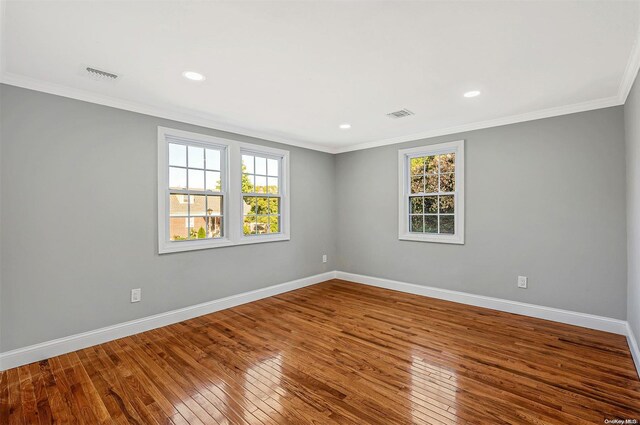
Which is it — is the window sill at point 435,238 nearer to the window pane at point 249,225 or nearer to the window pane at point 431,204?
the window pane at point 431,204

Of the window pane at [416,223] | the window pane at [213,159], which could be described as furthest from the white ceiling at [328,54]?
the window pane at [416,223]

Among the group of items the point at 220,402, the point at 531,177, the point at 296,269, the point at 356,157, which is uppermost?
the point at 356,157

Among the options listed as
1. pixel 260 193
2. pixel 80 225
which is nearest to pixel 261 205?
pixel 260 193

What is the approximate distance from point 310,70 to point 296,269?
11.1 feet

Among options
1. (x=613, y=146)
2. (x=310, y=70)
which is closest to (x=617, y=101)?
(x=613, y=146)

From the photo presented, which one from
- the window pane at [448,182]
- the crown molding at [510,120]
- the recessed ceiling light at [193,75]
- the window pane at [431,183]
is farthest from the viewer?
the window pane at [431,183]

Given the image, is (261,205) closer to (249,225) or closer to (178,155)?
(249,225)

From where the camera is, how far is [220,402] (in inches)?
81.6

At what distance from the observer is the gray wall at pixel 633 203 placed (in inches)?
97.5

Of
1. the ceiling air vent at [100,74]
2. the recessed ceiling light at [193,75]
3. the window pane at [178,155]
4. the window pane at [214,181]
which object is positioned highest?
the recessed ceiling light at [193,75]

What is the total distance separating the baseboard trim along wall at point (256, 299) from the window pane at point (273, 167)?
1815 mm

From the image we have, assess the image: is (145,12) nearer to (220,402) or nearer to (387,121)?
(220,402)

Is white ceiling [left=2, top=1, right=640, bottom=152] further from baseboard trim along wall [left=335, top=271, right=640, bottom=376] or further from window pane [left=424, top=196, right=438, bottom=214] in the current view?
baseboard trim along wall [left=335, top=271, right=640, bottom=376]

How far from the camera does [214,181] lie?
405 centimetres
